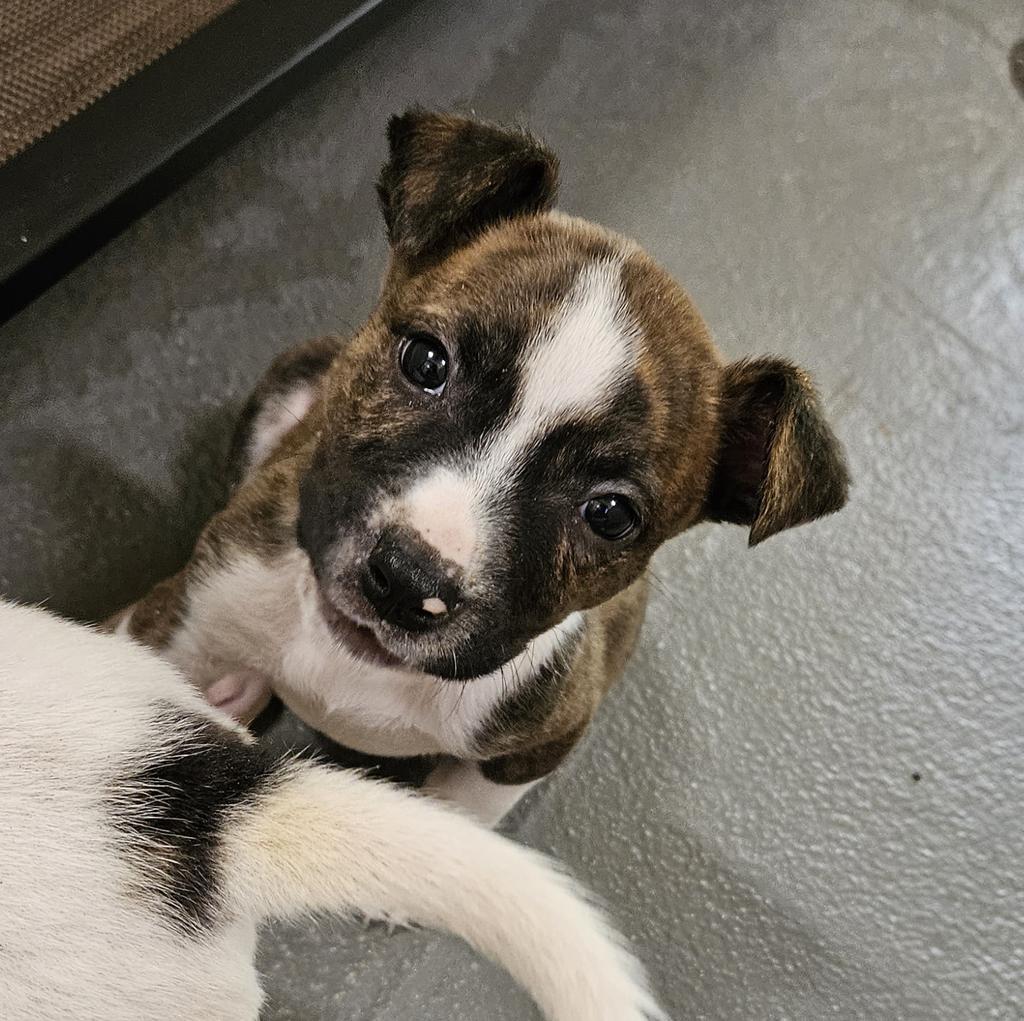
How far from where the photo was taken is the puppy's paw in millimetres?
2053

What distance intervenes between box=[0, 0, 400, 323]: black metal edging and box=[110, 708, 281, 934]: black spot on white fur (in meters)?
1.49

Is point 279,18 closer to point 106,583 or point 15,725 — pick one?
point 106,583

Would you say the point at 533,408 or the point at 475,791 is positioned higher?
the point at 533,408

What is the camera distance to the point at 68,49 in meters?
2.53

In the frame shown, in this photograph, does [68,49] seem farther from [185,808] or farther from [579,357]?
[185,808]

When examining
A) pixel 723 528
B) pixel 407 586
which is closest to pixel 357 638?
pixel 407 586

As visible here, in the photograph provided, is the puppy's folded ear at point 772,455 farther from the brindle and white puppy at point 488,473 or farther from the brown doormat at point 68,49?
the brown doormat at point 68,49

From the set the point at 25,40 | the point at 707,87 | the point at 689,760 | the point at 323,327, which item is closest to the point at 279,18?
the point at 25,40

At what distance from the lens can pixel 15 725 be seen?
4.11 ft

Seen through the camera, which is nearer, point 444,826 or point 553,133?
point 444,826

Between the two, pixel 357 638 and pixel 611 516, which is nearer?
pixel 611 516

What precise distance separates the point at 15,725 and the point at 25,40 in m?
2.02

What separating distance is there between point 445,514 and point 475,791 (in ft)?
3.24

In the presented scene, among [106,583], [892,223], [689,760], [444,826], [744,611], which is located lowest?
[106,583]
